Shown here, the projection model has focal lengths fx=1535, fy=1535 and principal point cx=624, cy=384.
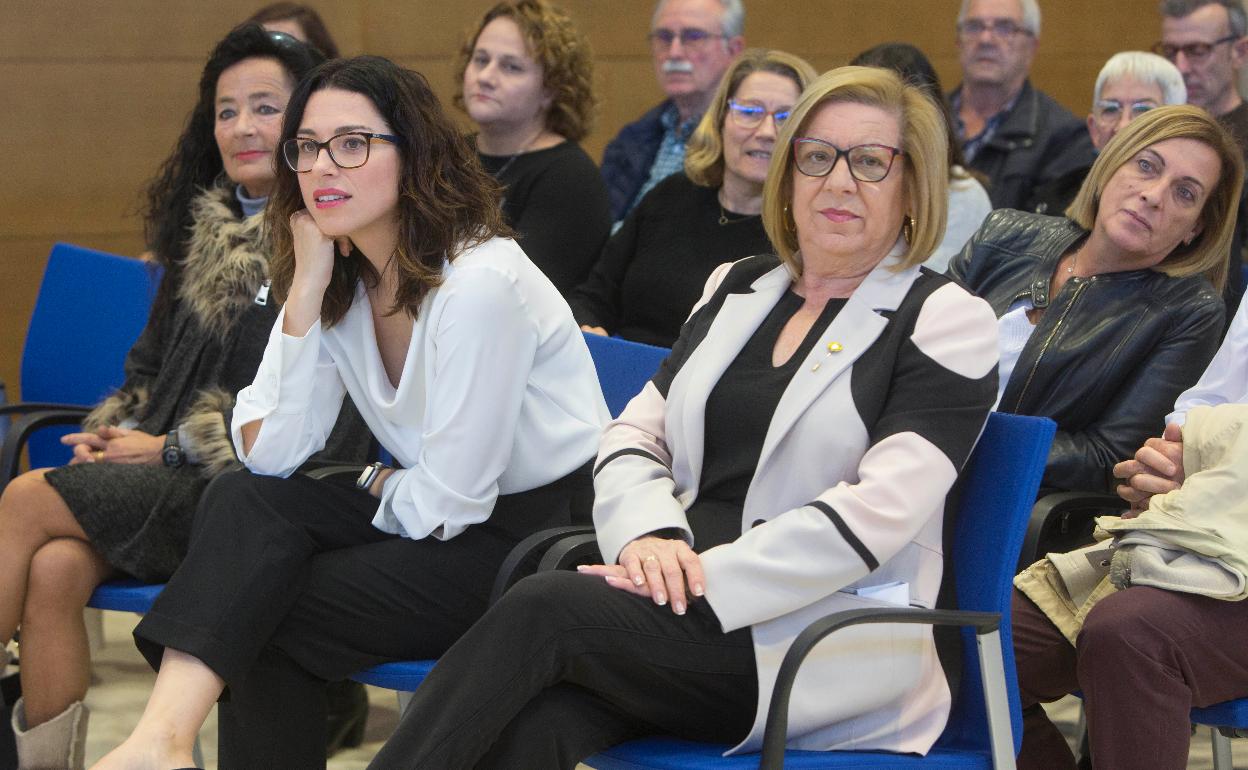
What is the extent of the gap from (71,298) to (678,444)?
1.95 metres

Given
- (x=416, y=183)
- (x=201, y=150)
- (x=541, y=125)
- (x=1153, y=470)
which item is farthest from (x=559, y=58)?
(x=1153, y=470)

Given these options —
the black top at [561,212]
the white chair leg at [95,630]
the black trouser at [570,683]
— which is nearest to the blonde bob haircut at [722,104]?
the black top at [561,212]

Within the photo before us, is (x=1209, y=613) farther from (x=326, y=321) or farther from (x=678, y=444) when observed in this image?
(x=326, y=321)

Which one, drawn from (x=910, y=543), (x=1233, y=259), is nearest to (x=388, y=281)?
(x=910, y=543)

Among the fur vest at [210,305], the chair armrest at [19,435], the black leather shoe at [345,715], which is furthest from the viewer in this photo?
the black leather shoe at [345,715]

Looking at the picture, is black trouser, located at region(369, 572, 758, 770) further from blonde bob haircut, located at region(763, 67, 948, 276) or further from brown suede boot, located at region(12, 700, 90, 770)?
brown suede boot, located at region(12, 700, 90, 770)

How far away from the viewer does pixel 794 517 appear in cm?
198

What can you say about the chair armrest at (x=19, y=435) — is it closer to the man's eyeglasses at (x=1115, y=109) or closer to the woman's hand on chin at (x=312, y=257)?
the woman's hand on chin at (x=312, y=257)

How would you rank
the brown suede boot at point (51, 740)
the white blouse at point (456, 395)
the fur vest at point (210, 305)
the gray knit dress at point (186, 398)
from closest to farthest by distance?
the white blouse at point (456, 395)
the brown suede boot at point (51, 740)
the gray knit dress at point (186, 398)
the fur vest at point (210, 305)

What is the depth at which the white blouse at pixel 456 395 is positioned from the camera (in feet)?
7.73

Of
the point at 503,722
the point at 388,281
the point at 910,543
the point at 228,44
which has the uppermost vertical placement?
the point at 228,44

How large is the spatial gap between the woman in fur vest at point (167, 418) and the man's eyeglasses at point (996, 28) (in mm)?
2138

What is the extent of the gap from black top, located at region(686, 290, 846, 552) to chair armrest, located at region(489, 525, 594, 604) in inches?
9.1

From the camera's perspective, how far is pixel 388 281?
8.34 feet
